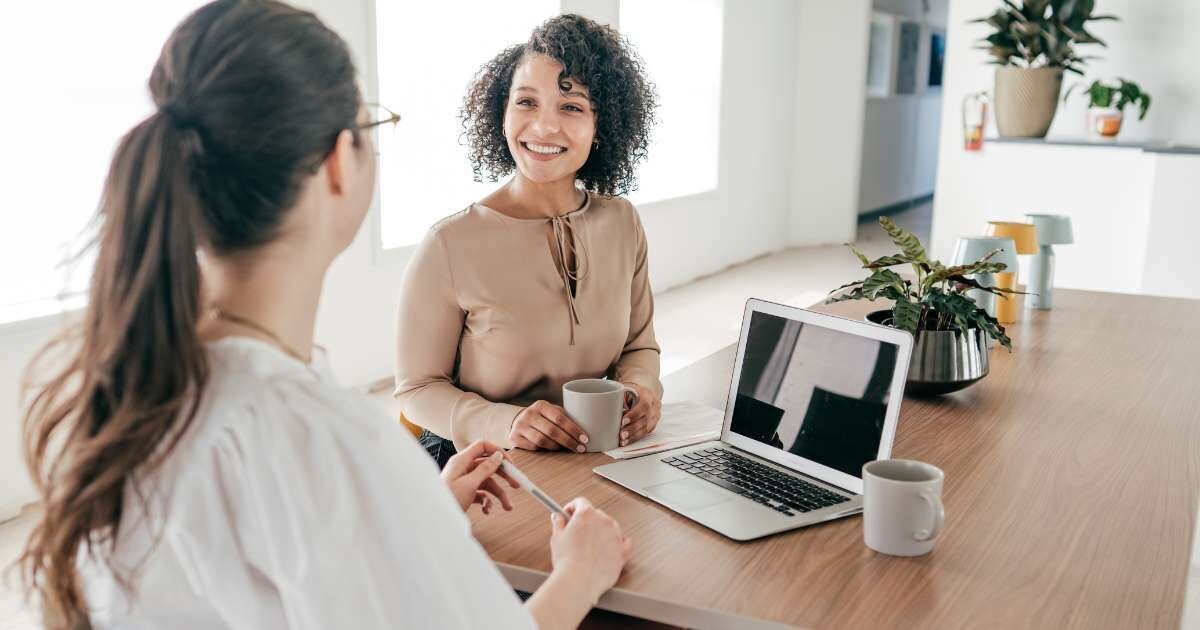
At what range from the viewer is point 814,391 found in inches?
54.2

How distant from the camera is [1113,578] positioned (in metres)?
1.11

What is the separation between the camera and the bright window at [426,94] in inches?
171

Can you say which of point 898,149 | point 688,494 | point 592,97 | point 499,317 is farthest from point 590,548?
point 898,149

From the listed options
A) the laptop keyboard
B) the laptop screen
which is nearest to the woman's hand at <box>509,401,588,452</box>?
the laptop keyboard

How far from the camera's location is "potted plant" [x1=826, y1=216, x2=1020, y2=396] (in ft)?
5.63

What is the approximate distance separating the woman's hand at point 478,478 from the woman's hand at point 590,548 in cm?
14

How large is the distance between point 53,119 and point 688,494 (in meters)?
2.56

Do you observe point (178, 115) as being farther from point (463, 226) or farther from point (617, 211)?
point (617, 211)

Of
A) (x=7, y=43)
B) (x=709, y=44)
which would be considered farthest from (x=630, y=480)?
(x=709, y=44)

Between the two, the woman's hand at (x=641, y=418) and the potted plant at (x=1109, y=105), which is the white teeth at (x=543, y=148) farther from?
the potted plant at (x=1109, y=105)

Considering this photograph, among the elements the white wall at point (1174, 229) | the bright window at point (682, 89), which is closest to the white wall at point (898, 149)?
the bright window at point (682, 89)

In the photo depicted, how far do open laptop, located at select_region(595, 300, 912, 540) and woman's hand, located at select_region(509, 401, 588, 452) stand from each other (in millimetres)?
87

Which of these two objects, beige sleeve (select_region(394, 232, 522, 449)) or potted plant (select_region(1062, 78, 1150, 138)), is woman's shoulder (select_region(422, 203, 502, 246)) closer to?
beige sleeve (select_region(394, 232, 522, 449))

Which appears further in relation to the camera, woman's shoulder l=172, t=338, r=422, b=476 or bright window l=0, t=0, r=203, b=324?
bright window l=0, t=0, r=203, b=324
